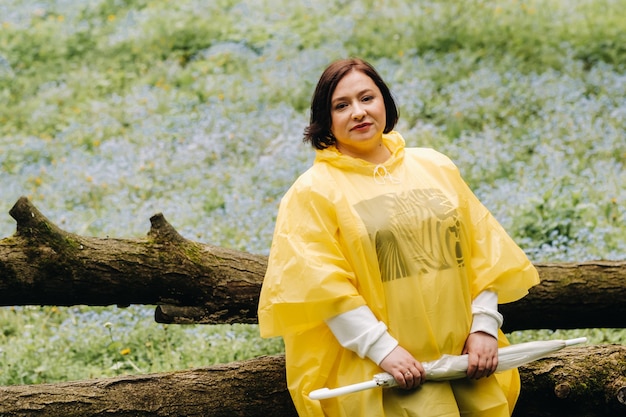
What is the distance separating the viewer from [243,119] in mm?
7801

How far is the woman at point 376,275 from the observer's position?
2.79 m

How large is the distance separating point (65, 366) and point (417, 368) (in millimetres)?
2710

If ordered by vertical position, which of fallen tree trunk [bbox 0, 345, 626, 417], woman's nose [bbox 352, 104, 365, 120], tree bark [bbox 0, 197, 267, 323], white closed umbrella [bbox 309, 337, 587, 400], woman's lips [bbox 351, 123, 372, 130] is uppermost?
woman's nose [bbox 352, 104, 365, 120]

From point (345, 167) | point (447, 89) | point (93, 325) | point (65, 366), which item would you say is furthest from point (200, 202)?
point (345, 167)

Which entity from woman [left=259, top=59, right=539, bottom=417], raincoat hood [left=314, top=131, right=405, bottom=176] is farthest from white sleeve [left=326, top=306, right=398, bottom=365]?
raincoat hood [left=314, top=131, right=405, bottom=176]

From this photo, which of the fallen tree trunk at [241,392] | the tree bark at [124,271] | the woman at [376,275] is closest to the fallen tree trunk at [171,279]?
the tree bark at [124,271]

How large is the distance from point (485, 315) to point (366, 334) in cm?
50

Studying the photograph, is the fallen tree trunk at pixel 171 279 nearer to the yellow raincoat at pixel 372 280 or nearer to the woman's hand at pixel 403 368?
the yellow raincoat at pixel 372 280

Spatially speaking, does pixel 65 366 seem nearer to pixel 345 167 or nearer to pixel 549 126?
pixel 345 167

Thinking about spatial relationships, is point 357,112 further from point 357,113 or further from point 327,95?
point 327,95

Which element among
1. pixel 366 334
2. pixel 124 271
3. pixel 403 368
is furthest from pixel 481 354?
pixel 124 271

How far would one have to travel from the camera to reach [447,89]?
7.87m

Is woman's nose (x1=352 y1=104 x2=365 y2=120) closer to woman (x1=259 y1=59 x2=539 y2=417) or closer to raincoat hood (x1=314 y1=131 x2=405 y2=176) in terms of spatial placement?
woman (x1=259 y1=59 x2=539 y2=417)

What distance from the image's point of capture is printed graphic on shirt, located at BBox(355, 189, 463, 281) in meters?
2.87
